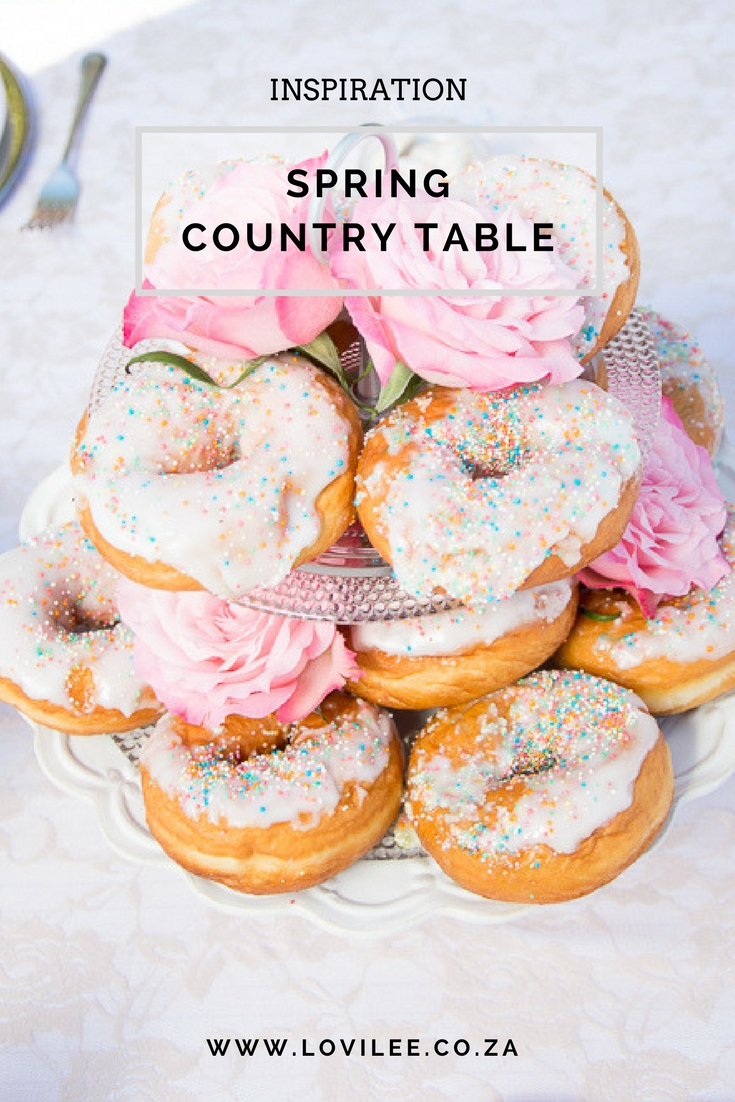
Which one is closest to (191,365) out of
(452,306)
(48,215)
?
(452,306)

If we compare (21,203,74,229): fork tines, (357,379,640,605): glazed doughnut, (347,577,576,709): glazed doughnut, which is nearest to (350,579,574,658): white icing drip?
(347,577,576,709): glazed doughnut

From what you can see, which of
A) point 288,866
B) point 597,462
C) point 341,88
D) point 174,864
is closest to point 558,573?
point 597,462

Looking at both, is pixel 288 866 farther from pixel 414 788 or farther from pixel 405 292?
pixel 405 292

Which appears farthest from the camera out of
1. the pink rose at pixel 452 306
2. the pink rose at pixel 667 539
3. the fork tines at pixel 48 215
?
the fork tines at pixel 48 215

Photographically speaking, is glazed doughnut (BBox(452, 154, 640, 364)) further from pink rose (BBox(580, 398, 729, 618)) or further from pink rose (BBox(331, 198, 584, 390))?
pink rose (BBox(580, 398, 729, 618))

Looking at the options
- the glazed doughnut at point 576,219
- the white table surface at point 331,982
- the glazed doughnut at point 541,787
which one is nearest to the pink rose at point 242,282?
the glazed doughnut at point 576,219

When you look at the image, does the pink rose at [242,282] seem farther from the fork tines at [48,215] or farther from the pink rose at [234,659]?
the fork tines at [48,215]
